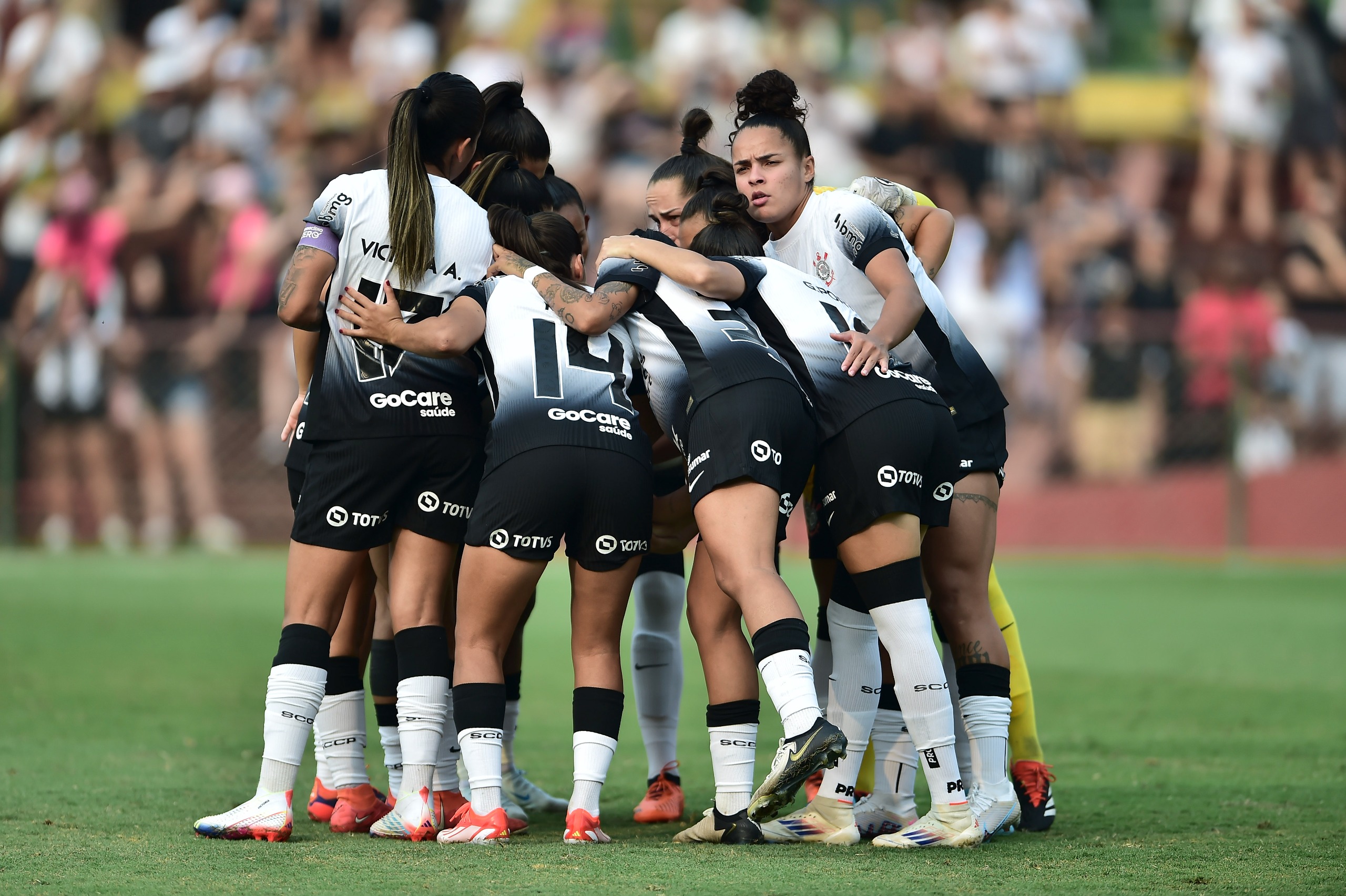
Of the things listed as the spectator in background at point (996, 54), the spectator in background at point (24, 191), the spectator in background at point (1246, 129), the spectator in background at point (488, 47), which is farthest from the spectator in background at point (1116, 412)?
the spectator in background at point (24, 191)

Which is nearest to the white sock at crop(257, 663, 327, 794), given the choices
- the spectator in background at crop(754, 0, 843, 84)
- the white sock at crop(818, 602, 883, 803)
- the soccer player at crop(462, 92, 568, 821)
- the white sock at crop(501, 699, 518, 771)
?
the soccer player at crop(462, 92, 568, 821)

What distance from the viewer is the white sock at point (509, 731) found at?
18.2 feet

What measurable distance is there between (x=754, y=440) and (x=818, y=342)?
1.48ft

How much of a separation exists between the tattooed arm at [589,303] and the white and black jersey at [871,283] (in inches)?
25.8

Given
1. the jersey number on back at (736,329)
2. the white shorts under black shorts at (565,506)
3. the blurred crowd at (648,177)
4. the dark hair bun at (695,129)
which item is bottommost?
the white shorts under black shorts at (565,506)

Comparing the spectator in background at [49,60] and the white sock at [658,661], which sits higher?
the spectator in background at [49,60]

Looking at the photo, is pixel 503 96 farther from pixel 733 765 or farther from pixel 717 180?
pixel 733 765

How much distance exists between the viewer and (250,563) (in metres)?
14.3

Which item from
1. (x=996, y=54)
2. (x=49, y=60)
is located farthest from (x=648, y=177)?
(x=49, y=60)

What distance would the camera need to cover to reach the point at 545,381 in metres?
4.80

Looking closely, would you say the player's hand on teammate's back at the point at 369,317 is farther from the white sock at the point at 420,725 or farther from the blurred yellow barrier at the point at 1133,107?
the blurred yellow barrier at the point at 1133,107

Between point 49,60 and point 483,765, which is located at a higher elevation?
point 49,60

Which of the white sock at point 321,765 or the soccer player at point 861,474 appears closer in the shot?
the soccer player at point 861,474

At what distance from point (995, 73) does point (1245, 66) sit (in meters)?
2.86
